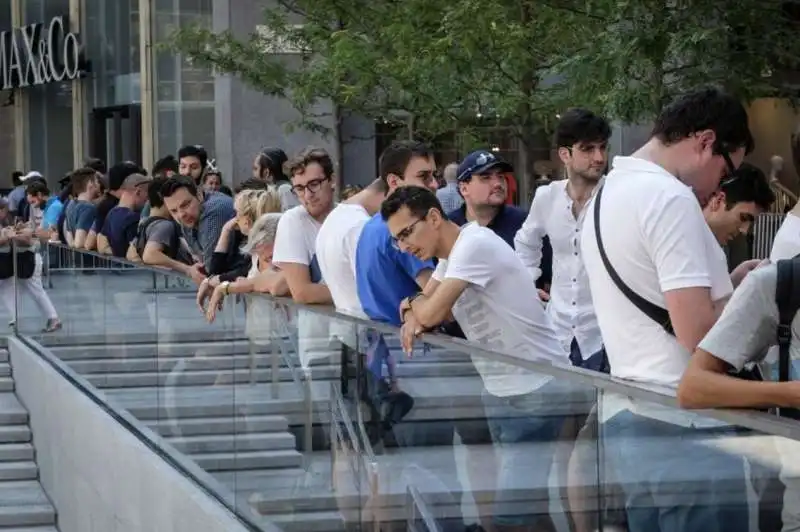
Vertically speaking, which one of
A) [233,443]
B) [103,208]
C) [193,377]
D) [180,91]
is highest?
[180,91]

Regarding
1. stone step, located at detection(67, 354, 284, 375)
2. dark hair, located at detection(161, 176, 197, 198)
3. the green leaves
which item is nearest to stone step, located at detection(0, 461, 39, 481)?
stone step, located at detection(67, 354, 284, 375)

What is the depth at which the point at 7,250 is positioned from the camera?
72.6ft

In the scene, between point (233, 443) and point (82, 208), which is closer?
point (233, 443)

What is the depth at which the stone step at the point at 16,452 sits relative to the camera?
20375 mm

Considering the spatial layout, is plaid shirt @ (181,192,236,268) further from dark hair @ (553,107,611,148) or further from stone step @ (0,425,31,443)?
stone step @ (0,425,31,443)

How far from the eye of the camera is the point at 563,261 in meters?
8.45

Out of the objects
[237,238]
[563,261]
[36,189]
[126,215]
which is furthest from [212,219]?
[36,189]

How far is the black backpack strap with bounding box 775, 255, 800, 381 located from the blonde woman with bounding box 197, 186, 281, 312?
6.67 meters

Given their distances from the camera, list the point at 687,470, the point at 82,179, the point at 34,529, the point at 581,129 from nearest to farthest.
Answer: the point at 687,470 → the point at 581,129 → the point at 34,529 → the point at 82,179

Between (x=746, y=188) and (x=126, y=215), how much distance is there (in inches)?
384

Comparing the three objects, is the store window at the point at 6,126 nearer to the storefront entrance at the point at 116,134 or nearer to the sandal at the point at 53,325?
the storefront entrance at the point at 116,134

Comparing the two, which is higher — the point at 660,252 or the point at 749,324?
the point at 660,252

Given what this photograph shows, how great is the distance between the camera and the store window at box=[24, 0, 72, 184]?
2023 inches

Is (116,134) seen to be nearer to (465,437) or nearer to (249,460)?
(249,460)
